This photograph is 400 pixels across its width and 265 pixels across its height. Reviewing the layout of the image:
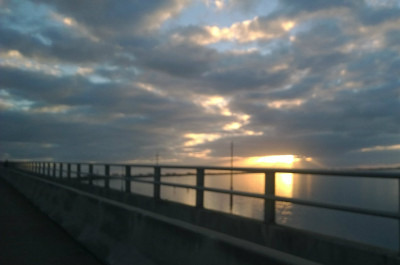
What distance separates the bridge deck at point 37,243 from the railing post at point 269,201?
2.74 m

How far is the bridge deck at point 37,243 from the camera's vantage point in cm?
673

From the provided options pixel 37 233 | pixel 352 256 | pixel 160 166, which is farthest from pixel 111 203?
pixel 160 166

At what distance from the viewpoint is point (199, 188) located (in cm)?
912

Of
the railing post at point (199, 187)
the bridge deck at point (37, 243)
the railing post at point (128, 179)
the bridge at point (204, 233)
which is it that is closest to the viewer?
the bridge at point (204, 233)

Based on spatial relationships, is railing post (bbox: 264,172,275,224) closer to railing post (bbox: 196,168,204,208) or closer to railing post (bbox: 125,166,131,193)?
railing post (bbox: 196,168,204,208)

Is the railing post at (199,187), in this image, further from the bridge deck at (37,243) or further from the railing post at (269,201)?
the bridge deck at (37,243)

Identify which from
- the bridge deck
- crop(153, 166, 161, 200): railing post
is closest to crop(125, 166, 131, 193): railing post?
crop(153, 166, 161, 200): railing post

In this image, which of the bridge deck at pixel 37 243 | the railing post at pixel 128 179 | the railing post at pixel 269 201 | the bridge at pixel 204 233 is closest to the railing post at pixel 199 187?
the bridge at pixel 204 233

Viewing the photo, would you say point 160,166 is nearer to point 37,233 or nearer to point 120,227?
point 37,233

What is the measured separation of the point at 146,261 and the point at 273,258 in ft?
7.60

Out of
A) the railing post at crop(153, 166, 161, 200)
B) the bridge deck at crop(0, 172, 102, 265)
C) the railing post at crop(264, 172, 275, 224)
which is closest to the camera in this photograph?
the bridge deck at crop(0, 172, 102, 265)

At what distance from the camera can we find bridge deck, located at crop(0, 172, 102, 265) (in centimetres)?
673

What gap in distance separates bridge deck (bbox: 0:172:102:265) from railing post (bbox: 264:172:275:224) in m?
2.74

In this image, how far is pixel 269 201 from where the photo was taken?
712 centimetres
